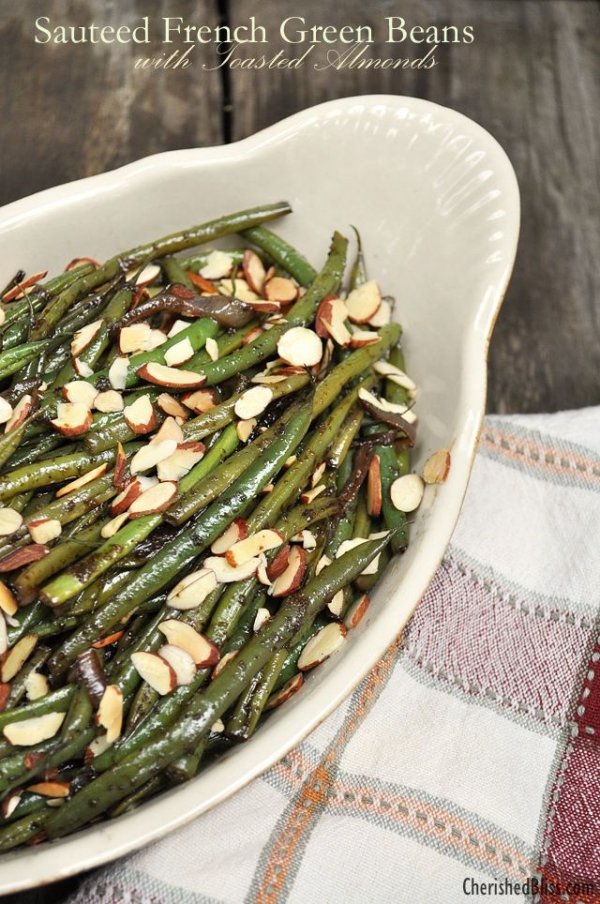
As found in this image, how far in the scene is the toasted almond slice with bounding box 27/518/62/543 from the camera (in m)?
1.82

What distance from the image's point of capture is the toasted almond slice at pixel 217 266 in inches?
95.9

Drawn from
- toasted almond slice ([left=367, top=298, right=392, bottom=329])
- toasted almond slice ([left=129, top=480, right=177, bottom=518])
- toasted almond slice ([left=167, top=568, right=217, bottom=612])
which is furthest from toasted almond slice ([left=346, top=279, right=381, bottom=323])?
toasted almond slice ([left=167, top=568, right=217, bottom=612])

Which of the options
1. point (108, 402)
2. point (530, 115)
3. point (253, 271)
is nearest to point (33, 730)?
point (108, 402)

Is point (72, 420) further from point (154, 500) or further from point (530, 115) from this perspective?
point (530, 115)

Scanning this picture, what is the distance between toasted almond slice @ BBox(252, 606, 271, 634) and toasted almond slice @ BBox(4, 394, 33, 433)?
659 millimetres

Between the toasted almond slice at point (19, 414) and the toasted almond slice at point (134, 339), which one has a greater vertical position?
the toasted almond slice at point (134, 339)

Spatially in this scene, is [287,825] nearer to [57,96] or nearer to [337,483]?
[337,483]

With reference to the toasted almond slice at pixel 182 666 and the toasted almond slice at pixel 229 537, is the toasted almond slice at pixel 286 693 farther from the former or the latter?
the toasted almond slice at pixel 229 537

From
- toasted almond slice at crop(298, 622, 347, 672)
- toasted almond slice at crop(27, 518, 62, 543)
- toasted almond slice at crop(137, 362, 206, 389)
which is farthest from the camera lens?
toasted almond slice at crop(137, 362, 206, 389)

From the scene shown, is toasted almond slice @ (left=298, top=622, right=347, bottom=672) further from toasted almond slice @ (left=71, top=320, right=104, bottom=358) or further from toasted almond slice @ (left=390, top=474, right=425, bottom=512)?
toasted almond slice @ (left=71, top=320, right=104, bottom=358)

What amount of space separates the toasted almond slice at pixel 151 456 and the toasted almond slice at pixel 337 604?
0.49m

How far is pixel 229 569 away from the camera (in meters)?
1.89

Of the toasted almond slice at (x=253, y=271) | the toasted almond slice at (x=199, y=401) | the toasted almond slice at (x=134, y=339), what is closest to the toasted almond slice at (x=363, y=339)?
the toasted almond slice at (x=253, y=271)

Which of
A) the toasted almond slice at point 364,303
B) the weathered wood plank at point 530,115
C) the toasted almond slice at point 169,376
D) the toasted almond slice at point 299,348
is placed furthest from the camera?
the weathered wood plank at point 530,115
